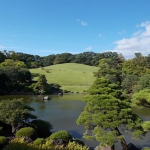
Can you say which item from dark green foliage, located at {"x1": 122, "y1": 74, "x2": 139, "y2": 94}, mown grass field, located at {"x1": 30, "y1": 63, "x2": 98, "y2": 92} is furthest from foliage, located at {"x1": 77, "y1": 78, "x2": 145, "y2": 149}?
mown grass field, located at {"x1": 30, "y1": 63, "x2": 98, "y2": 92}

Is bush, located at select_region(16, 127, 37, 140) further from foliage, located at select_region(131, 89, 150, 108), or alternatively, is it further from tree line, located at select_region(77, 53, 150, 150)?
foliage, located at select_region(131, 89, 150, 108)

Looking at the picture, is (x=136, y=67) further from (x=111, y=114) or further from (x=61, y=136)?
(x=111, y=114)

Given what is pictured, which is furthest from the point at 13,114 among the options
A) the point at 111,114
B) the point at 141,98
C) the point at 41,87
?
the point at 41,87

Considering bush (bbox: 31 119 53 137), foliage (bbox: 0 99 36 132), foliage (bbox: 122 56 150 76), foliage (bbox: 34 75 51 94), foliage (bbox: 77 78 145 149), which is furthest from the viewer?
foliage (bbox: 122 56 150 76)

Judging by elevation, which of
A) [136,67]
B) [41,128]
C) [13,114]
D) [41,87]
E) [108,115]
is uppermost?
[136,67]

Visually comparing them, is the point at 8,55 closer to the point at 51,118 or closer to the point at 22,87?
the point at 22,87

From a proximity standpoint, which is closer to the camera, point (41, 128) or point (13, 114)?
point (13, 114)

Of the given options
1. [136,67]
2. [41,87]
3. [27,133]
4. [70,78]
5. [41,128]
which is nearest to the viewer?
[27,133]

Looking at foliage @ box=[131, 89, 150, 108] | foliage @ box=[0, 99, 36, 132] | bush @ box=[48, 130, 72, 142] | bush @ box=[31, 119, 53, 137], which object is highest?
foliage @ box=[131, 89, 150, 108]

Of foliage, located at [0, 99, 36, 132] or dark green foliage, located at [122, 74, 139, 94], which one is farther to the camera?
dark green foliage, located at [122, 74, 139, 94]
